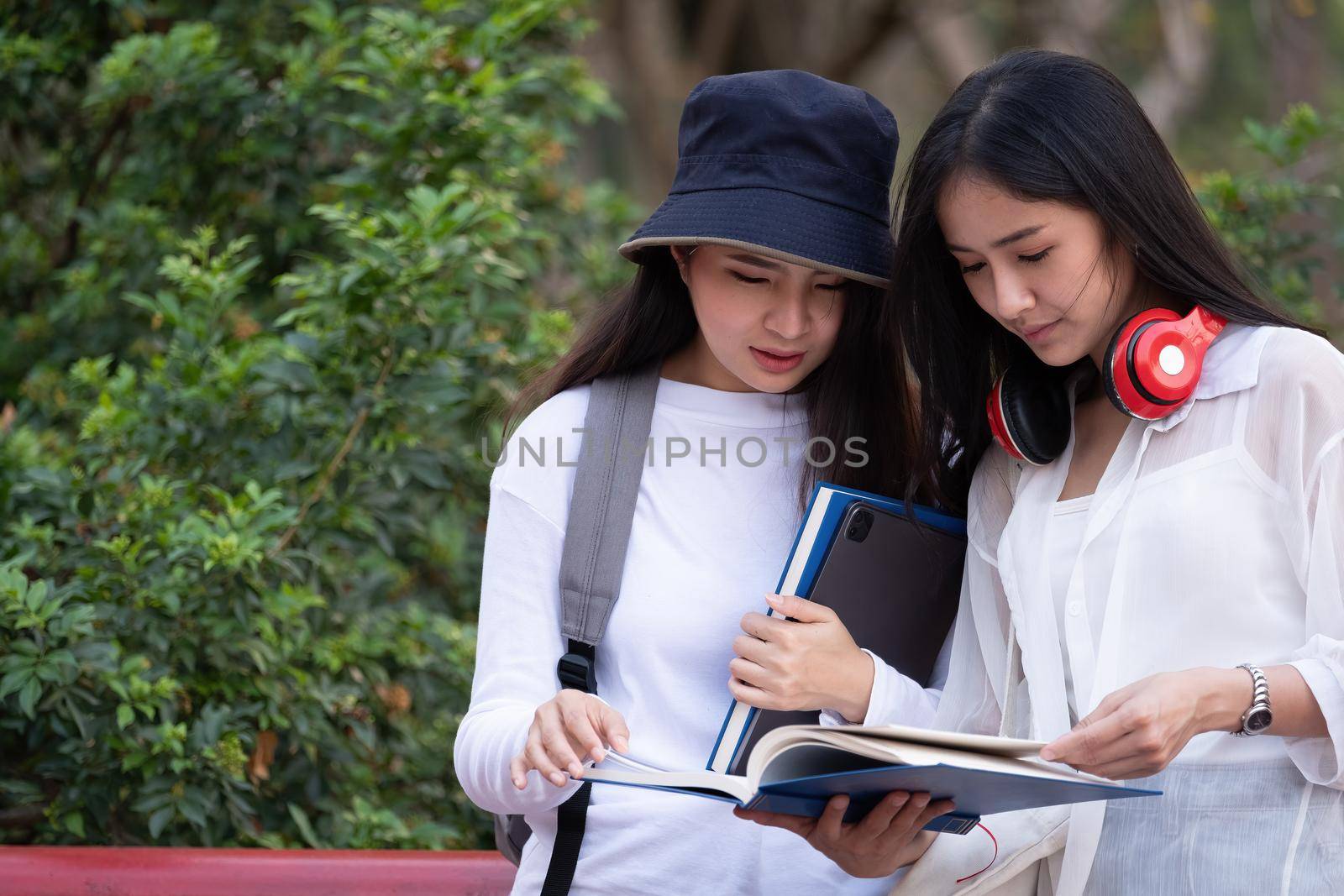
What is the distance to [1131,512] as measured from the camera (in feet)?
5.58

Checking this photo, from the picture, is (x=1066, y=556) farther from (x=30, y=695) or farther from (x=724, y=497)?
(x=30, y=695)

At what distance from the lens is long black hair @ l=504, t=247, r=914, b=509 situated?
6.61 ft

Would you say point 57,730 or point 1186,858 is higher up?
point 1186,858

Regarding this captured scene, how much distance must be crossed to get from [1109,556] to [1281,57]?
6432 millimetres

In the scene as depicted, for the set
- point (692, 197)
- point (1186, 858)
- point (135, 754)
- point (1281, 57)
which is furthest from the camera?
point (1281, 57)

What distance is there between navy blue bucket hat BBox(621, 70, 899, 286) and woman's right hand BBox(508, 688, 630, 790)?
0.64 m

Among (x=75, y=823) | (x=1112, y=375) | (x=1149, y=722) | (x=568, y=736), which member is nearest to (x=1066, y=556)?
(x=1112, y=375)

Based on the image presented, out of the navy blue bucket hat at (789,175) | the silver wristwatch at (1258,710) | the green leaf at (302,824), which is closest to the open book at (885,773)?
the silver wristwatch at (1258,710)

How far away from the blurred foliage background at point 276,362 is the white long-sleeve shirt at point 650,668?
79 centimetres

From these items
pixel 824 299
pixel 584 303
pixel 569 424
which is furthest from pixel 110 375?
pixel 824 299

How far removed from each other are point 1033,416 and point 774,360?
369 mm

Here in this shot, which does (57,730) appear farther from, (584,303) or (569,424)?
(584,303)

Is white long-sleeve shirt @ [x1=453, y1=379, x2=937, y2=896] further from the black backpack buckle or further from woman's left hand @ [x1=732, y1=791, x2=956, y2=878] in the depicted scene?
woman's left hand @ [x1=732, y1=791, x2=956, y2=878]

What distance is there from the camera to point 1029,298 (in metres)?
1.76
